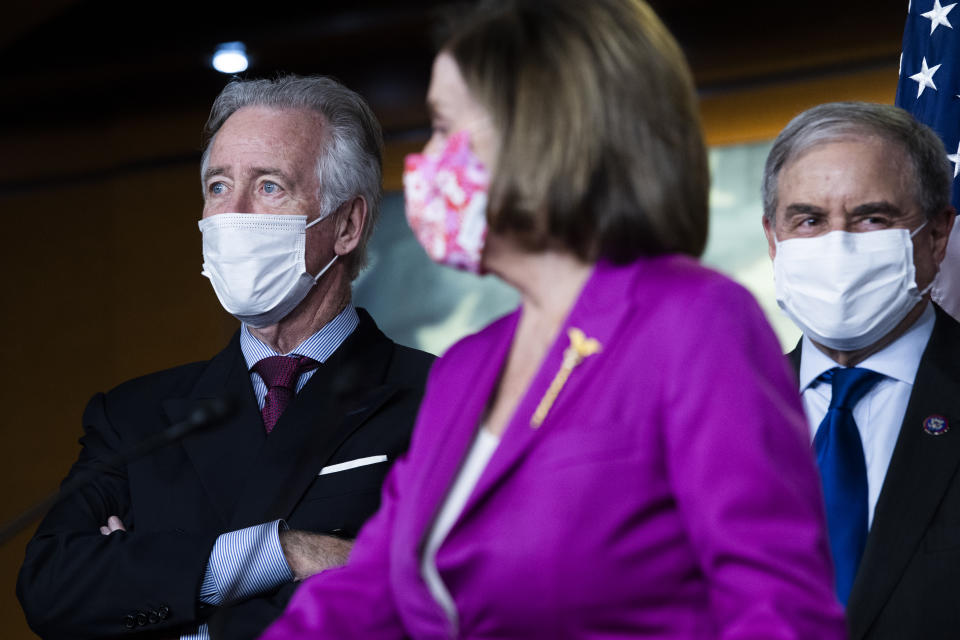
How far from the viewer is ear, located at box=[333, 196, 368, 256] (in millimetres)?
2654

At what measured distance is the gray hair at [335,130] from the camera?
8.71 feet

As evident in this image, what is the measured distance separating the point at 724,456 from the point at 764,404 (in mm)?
66

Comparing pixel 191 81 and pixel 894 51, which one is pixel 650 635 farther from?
pixel 191 81

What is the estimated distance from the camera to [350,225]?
8.82ft

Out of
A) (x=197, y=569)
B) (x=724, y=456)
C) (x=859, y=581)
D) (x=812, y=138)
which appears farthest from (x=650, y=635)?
(x=812, y=138)

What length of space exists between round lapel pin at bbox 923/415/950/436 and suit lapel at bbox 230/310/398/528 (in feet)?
3.36

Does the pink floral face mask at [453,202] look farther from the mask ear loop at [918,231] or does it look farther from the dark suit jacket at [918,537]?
the mask ear loop at [918,231]

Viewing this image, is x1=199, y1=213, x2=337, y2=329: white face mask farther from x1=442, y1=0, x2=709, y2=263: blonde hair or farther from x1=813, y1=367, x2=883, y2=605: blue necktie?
x1=442, y1=0, x2=709, y2=263: blonde hair

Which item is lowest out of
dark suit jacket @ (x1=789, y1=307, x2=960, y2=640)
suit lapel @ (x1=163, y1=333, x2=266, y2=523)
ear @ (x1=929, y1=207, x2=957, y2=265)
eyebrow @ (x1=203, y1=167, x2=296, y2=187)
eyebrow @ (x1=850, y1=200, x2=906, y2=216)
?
dark suit jacket @ (x1=789, y1=307, x2=960, y2=640)

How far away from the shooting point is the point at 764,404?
1.12 metres

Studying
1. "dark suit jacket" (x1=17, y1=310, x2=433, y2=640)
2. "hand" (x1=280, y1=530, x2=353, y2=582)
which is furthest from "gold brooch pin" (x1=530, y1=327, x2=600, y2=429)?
"hand" (x1=280, y1=530, x2=353, y2=582)

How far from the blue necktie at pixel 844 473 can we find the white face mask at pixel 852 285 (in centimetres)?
9

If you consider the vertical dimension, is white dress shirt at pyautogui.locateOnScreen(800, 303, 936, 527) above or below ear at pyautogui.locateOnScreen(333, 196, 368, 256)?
below

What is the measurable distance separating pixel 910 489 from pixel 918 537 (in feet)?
0.30
